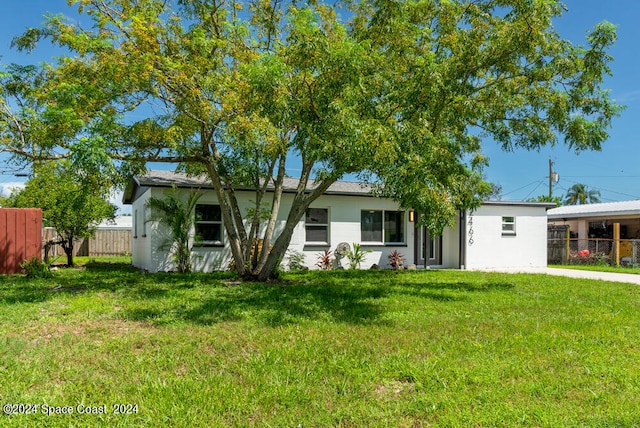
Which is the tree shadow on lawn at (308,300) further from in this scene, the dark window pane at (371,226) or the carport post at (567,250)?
the carport post at (567,250)

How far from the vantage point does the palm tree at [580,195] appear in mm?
55062

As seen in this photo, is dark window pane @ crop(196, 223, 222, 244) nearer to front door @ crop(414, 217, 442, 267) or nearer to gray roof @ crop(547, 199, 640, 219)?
front door @ crop(414, 217, 442, 267)

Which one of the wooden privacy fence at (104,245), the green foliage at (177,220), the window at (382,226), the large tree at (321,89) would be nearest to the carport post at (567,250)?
the window at (382,226)

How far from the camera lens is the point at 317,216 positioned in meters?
14.9

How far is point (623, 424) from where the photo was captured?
10.4 ft

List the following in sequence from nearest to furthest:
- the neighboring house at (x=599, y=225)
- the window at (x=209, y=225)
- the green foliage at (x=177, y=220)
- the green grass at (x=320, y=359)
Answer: the green grass at (x=320, y=359), the green foliage at (x=177, y=220), the window at (x=209, y=225), the neighboring house at (x=599, y=225)

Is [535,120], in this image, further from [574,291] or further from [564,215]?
[564,215]

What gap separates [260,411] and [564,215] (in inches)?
918

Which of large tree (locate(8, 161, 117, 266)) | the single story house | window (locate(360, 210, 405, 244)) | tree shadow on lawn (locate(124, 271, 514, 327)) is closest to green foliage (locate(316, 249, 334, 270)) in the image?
window (locate(360, 210, 405, 244))

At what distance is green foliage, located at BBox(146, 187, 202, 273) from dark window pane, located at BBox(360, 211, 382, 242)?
600 centimetres

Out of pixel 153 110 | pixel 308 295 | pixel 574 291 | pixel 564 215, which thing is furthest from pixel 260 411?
pixel 564 215

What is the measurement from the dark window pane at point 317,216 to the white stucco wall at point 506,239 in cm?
575

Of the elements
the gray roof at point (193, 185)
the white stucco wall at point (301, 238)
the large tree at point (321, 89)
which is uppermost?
the large tree at point (321, 89)

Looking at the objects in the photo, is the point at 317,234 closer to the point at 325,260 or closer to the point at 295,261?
the point at 325,260
